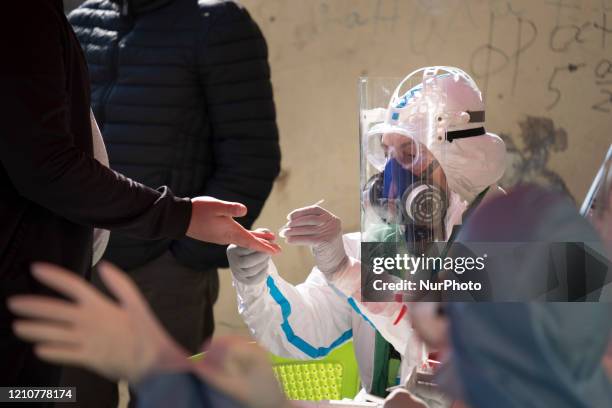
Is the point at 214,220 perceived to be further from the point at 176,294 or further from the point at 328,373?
the point at 176,294

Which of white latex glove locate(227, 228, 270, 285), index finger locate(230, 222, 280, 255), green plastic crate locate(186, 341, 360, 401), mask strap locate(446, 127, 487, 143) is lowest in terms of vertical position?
green plastic crate locate(186, 341, 360, 401)

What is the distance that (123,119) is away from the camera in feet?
8.82

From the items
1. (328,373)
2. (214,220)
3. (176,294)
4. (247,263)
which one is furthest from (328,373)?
(214,220)

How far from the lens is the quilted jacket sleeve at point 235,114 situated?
8.71ft

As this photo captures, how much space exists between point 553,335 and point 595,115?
2895 millimetres

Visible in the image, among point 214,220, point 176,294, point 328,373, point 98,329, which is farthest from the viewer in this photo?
point 176,294

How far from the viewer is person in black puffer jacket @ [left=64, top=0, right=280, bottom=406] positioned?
2.66 m

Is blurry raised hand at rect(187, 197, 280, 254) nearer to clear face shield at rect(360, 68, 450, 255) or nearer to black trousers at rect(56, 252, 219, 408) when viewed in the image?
clear face shield at rect(360, 68, 450, 255)

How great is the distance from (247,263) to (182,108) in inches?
30.0

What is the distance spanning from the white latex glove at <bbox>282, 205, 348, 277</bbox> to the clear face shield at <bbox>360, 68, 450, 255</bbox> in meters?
0.18

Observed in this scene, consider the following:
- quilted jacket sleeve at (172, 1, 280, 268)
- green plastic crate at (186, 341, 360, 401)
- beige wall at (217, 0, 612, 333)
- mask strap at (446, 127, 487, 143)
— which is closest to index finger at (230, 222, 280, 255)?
mask strap at (446, 127, 487, 143)

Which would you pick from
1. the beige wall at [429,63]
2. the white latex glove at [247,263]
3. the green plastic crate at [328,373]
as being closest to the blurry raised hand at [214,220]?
the white latex glove at [247,263]

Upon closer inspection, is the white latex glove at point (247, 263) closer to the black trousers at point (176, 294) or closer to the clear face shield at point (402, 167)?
the clear face shield at point (402, 167)

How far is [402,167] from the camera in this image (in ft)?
6.04
